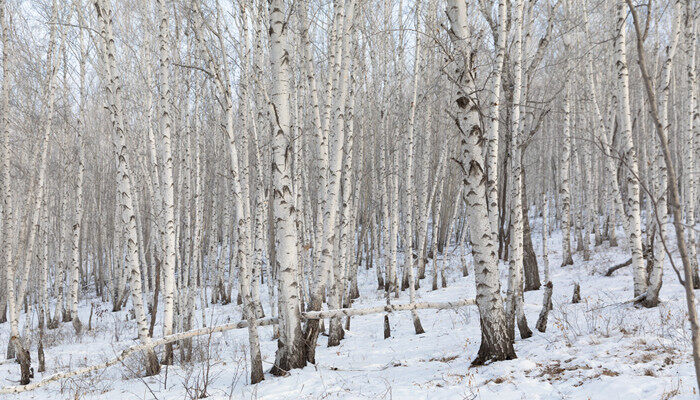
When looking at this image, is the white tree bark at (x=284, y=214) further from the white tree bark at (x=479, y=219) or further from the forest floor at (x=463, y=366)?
the white tree bark at (x=479, y=219)

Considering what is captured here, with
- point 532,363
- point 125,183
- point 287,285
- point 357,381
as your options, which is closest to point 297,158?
point 125,183

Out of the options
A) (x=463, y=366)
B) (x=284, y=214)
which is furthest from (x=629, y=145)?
(x=284, y=214)

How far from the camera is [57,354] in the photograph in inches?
364

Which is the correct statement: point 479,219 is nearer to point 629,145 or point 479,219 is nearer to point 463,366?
point 463,366

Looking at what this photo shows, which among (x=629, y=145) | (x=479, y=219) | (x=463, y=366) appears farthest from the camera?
(x=629, y=145)

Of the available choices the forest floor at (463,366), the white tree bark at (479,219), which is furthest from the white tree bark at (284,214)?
the white tree bark at (479,219)

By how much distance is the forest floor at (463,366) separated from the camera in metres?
3.63

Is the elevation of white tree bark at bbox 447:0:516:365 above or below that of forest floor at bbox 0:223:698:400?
above

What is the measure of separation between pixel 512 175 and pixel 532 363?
8.63 feet

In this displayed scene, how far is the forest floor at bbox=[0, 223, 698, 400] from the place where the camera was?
363 cm

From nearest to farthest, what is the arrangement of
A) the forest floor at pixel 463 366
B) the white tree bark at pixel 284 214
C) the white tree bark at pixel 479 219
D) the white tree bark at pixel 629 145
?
the forest floor at pixel 463 366 → the white tree bark at pixel 479 219 → the white tree bark at pixel 284 214 → the white tree bark at pixel 629 145

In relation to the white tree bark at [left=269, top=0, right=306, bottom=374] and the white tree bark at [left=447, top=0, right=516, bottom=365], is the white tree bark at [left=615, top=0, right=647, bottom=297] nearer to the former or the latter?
the white tree bark at [left=447, top=0, right=516, bottom=365]

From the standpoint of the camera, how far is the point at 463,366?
181 inches

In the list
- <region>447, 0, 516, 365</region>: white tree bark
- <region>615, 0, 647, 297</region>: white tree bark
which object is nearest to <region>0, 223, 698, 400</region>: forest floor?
<region>447, 0, 516, 365</region>: white tree bark
